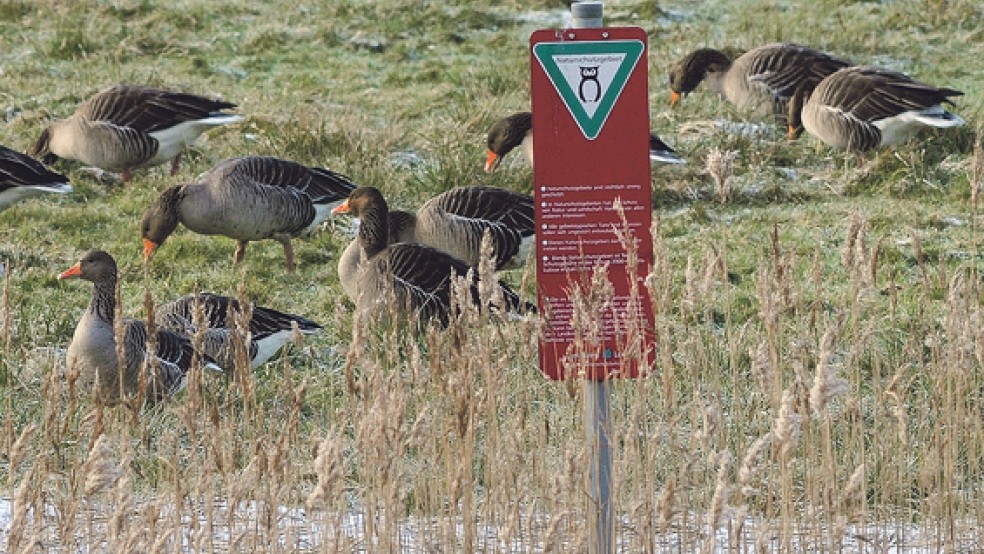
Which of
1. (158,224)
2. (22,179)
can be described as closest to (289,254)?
(158,224)

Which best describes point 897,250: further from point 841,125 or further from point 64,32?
point 64,32

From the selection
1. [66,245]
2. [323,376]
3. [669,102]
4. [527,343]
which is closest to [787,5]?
[669,102]

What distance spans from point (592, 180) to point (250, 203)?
5255 mm

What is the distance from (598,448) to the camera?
380 centimetres

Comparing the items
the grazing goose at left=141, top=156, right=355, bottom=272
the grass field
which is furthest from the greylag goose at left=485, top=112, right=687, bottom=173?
the grazing goose at left=141, top=156, right=355, bottom=272

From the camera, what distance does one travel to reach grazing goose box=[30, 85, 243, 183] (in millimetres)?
10375

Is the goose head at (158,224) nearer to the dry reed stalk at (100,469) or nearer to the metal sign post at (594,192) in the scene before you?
the metal sign post at (594,192)

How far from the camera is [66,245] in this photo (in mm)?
9172

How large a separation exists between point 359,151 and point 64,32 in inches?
194

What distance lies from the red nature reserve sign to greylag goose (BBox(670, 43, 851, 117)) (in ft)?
26.5

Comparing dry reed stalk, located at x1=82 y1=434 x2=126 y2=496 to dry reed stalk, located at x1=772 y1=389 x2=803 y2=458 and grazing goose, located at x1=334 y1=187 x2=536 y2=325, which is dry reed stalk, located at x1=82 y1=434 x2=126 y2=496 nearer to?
dry reed stalk, located at x1=772 y1=389 x2=803 y2=458

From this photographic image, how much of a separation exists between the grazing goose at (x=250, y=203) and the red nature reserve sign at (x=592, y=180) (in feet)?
16.7

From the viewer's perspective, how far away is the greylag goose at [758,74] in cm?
1167

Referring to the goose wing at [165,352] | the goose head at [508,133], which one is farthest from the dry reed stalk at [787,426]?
the goose head at [508,133]
